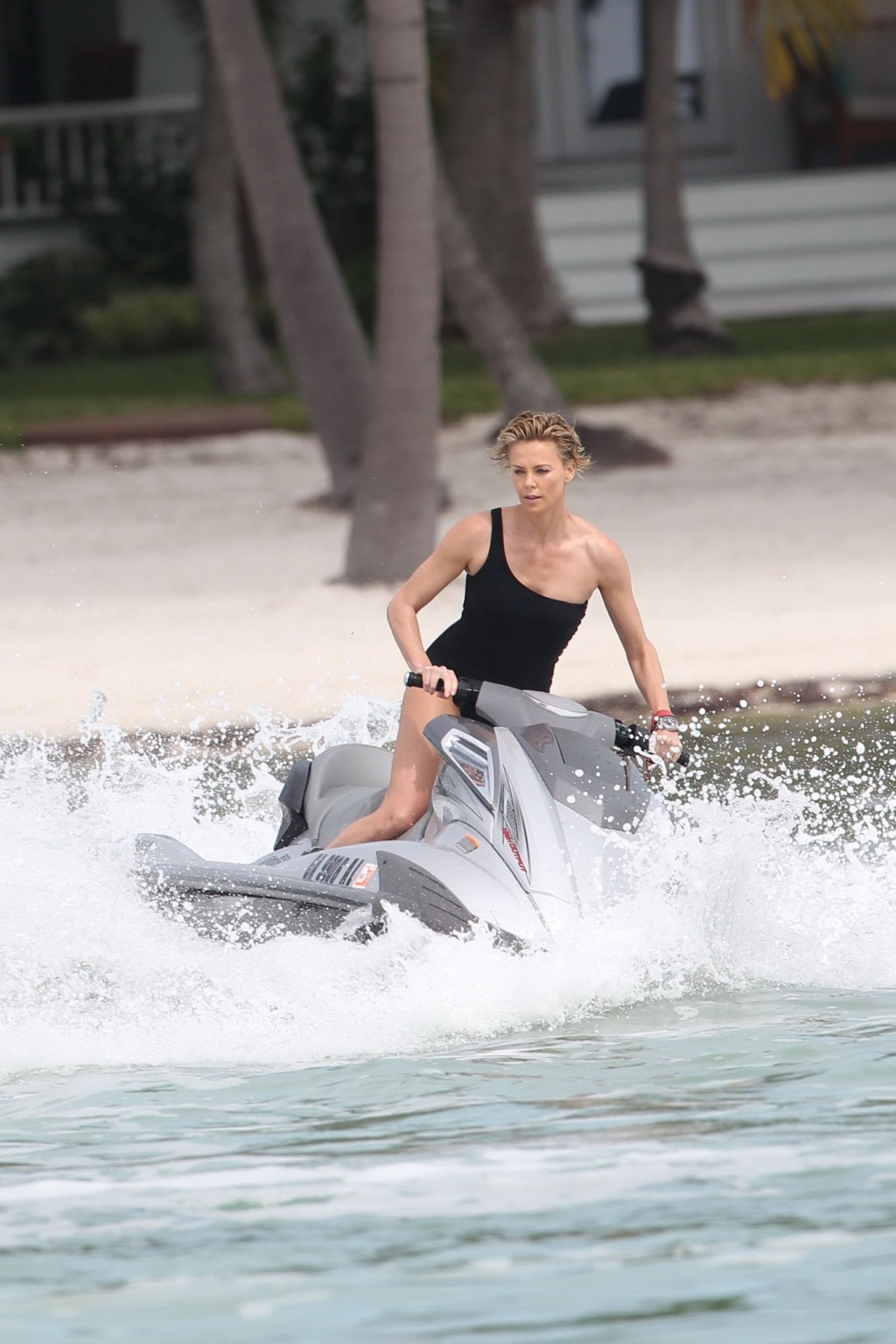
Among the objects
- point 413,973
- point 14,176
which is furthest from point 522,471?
point 14,176

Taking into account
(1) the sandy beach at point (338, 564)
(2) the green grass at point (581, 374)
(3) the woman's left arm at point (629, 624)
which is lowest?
(1) the sandy beach at point (338, 564)

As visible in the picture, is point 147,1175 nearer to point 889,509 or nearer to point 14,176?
point 889,509

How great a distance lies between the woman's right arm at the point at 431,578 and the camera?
19.3 feet

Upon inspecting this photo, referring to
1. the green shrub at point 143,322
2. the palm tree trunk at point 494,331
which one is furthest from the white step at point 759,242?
the palm tree trunk at point 494,331

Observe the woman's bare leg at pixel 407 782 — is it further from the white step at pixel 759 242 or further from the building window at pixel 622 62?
the building window at pixel 622 62

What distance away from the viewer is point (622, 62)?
24906 mm

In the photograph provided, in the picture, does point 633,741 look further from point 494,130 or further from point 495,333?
point 494,130

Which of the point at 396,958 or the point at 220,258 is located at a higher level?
the point at 220,258

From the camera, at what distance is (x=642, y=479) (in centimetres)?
1692

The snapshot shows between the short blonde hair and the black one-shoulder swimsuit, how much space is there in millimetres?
214

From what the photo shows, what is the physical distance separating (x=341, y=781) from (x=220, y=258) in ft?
40.1

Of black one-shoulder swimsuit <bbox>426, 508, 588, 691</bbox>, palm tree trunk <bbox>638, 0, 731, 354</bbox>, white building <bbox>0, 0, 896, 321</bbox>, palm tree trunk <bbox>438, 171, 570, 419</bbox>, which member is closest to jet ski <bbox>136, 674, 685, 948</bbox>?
black one-shoulder swimsuit <bbox>426, 508, 588, 691</bbox>

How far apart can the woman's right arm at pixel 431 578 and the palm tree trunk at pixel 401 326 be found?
7028 millimetres

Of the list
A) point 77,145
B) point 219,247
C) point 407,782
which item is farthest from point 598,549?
point 77,145
